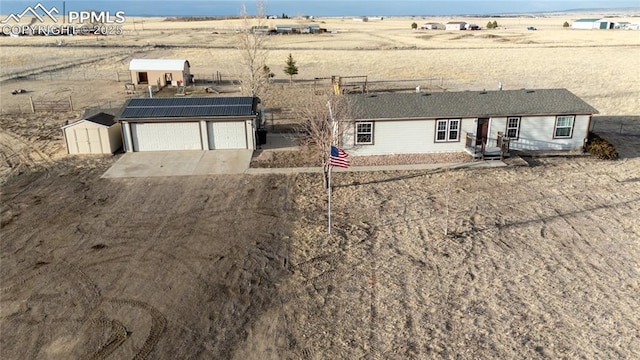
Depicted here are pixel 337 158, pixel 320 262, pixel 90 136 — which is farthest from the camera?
pixel 90 136

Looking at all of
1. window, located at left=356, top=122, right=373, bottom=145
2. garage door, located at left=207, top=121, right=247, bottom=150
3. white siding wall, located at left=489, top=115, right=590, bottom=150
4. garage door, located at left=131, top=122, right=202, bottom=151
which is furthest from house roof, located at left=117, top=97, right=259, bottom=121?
white siding wall, located at left=489, top=115, right=590, bottom=150

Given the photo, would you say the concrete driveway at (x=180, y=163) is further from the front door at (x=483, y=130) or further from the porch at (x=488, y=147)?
the front door at (x=483, y=130)

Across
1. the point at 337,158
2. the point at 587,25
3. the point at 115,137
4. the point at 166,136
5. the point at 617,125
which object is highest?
the point at 587,25

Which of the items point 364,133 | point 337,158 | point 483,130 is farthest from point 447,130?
point 337,158

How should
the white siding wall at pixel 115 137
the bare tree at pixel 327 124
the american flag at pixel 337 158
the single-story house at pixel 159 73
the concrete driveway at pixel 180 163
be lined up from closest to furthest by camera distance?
the american flag at pixel 337 158 → the bare tree at pixel 327 124 → the concrete driveway at pixel 180 163 → the white siding wall at pixel 115 137 → the single-story house at pixel 159 73

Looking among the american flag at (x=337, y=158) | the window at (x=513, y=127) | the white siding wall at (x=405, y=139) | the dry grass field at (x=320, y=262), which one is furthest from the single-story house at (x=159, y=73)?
the american flag at (x=337, y=158)

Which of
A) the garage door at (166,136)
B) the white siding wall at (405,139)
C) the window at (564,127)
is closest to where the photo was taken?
the white siding wall at (405,139)

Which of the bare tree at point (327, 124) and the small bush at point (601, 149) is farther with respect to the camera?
the small bush at point (601, 149)

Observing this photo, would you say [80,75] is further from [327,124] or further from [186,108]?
[327,124]
